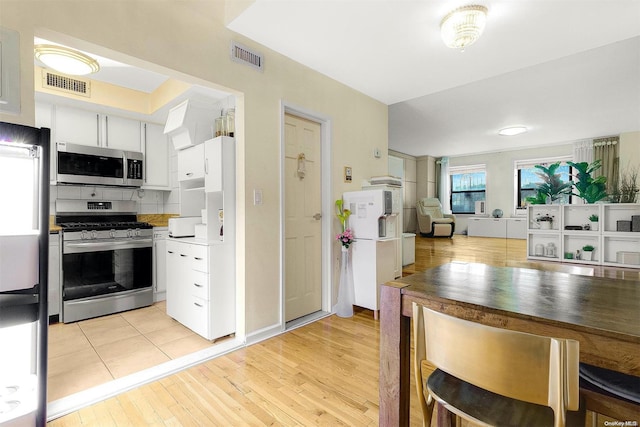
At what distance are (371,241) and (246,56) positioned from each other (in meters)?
2.07

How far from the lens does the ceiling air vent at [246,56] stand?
2350 millimetres

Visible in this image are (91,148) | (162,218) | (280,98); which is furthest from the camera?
(162,218)

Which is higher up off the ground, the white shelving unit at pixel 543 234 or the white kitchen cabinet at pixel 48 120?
the white kitchen cabinet at pixel 48 120

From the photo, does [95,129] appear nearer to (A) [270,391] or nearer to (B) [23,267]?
(B) [23,267]

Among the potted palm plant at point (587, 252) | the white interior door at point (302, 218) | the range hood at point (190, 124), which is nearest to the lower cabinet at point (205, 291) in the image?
the white interior door at point (302, 218)

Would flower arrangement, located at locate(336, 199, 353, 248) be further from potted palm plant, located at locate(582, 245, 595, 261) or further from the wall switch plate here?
potted palm plant, located at locate(582, 245, 595, 261)

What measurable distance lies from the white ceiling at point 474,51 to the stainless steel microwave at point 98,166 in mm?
2256

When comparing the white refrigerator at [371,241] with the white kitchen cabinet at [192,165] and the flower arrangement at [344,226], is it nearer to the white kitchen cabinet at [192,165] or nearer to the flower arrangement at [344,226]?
the flower arrangement at [344,226]

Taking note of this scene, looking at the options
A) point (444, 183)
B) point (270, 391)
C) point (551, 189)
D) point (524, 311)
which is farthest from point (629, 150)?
point (270, 391)

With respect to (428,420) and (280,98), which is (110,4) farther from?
(428,420)

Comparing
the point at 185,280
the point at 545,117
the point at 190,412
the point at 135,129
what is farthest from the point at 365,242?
the point at 545,117

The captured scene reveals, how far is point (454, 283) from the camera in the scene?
4.20 feet

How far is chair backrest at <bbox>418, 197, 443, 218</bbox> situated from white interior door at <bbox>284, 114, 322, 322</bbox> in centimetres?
671

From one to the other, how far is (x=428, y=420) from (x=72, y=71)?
135 inches
